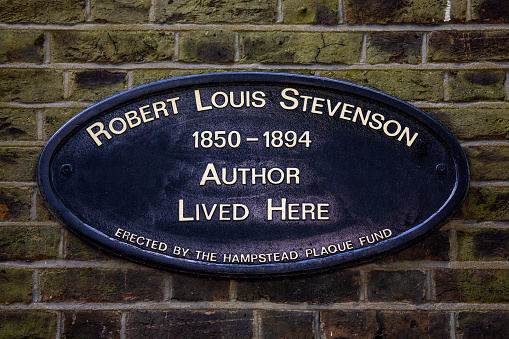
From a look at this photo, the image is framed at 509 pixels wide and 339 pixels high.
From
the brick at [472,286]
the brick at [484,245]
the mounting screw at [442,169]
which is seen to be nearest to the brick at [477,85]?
the mounting screw at [442,169]

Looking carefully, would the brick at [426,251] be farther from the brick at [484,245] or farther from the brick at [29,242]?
the brick at [29,242]

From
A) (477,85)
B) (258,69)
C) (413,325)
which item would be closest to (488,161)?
(477,85)

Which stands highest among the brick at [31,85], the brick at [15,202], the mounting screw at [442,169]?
the brick at [31,85]

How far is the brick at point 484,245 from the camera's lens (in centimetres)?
164

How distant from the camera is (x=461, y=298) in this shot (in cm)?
162

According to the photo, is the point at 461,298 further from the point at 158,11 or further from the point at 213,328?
the point at 158,11

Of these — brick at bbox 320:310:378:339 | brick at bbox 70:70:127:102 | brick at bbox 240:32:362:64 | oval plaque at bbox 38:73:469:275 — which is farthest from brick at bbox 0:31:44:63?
brick at bbox 320:310:378:339

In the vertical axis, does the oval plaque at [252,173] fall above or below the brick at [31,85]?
below

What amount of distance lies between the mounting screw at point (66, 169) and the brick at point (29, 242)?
0.18 m

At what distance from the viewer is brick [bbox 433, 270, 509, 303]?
1.62 meters

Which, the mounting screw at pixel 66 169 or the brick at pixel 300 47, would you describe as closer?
the mounting screw at pixel 66 169

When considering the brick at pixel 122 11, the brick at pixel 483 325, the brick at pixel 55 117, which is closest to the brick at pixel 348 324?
the brick at pixel 483 325

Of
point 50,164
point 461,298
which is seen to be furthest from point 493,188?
point 50,164

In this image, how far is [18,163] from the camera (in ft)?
5.47
